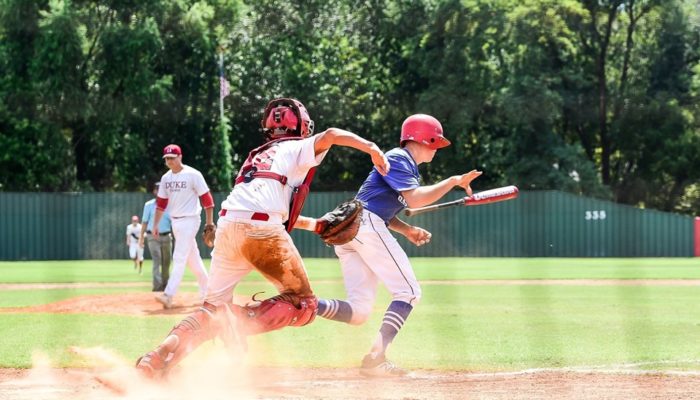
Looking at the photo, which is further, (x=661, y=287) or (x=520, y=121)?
(x=520, y=121)

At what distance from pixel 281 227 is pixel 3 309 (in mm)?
9519

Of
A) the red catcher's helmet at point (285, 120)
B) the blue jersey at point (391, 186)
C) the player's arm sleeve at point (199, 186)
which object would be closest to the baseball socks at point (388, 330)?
the blue jersey at point (391, 186)

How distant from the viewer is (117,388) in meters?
7.45

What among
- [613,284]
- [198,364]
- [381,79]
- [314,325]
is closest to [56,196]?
[381,79]

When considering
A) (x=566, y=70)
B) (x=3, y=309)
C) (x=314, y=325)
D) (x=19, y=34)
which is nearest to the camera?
(x=314, y=325)

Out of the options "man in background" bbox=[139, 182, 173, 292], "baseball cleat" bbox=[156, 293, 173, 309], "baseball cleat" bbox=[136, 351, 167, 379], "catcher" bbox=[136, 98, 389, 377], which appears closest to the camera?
"baseball cleat" bbox=[136, 351, 167, 379]

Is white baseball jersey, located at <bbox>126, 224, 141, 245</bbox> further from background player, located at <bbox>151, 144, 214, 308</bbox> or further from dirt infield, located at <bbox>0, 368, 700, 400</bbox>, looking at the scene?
dirt infield, located at <bbox>0, 368, 700, 400</bbox>

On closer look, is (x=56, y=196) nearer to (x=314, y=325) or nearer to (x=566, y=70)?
(x=566, y=70)

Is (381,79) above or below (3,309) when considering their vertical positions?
above

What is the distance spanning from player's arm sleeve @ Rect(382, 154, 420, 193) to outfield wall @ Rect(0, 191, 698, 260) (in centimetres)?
3064

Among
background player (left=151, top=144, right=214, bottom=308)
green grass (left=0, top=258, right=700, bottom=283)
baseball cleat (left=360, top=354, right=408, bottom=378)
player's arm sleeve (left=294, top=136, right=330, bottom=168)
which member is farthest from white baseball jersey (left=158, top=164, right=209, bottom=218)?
green grass (left=0, top=258, right=700, bottom=283)

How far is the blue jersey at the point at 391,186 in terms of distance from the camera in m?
8.77

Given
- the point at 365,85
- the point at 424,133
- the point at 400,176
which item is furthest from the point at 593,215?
the point at 400,176

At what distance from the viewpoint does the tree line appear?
4544 centimetres
